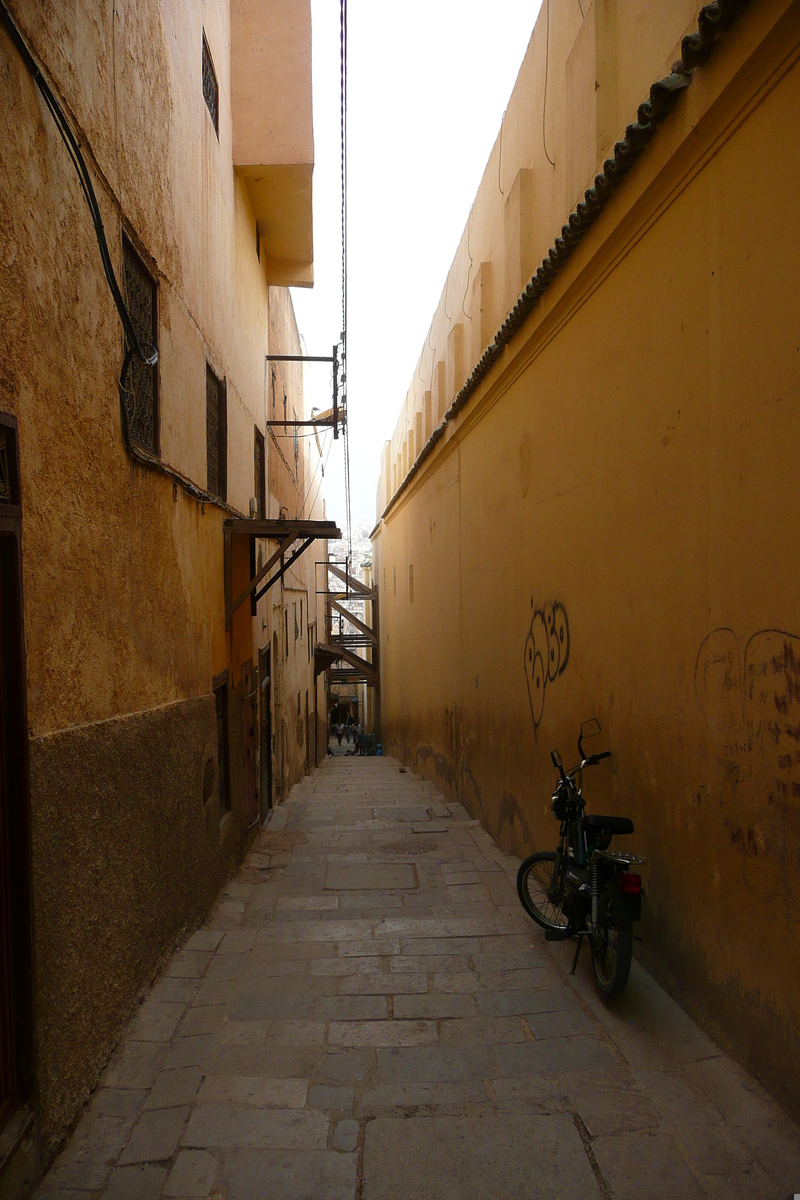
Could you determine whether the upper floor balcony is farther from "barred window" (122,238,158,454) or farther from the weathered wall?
"barred window" (122,238,158,454)

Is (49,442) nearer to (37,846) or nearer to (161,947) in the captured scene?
(37,846)

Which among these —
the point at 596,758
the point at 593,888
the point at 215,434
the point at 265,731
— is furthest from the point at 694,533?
the point at 265,731

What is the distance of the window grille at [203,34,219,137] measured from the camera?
273 inches

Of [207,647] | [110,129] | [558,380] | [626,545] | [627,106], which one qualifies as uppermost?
[627,106]

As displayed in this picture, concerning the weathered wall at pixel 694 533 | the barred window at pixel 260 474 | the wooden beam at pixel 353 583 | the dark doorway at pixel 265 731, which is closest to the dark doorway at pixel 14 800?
the weathered wall at pixel 694 533

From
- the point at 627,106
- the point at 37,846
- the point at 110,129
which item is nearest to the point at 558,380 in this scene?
the point at 627,106

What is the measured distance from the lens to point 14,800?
2.87m

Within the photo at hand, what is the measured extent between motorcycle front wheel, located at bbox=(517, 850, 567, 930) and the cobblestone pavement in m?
0.17

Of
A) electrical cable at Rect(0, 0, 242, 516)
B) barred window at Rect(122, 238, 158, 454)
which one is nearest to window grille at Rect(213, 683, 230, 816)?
electrical cable at Rect(0, 0, 242, 516)

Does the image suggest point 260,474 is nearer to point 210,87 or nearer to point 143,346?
point 210,87

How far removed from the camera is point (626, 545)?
464 centimetres

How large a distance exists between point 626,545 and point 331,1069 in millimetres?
3167

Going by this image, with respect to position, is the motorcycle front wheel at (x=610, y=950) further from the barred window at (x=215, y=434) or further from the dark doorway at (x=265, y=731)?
the dark doorway at (x=265, y=731)

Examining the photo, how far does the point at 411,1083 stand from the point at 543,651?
3493mm
